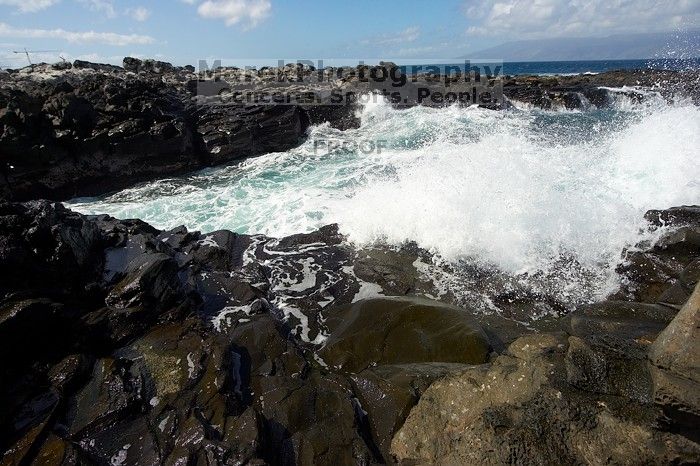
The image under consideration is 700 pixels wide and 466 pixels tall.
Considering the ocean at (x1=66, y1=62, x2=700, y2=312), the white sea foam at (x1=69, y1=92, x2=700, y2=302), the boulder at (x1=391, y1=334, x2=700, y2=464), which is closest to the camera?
the boulder at (x1=391, y1=334, x2=700, y2=464)

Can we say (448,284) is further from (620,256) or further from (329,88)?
(329,88)

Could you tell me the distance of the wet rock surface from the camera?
121 inches

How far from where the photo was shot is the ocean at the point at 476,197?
784cm

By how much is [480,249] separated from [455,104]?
19.6 m

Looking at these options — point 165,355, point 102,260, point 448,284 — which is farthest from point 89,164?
point 448,284

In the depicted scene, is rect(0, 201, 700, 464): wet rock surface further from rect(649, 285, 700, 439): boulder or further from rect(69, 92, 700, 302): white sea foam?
rect(69, 92, 700, 302): white sea foam

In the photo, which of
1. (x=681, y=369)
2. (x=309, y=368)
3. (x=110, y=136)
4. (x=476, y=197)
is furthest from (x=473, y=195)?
(x=110, y=136)

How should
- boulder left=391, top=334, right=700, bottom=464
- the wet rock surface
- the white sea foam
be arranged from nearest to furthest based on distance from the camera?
boulder left=391, top=334, right=700, bottom=464
the wet rock surface
the white sea foam

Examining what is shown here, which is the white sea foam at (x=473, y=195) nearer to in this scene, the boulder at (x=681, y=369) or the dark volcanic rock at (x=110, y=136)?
the dark volcanic rock at (x=110, y=136)

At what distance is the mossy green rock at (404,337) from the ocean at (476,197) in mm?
2560

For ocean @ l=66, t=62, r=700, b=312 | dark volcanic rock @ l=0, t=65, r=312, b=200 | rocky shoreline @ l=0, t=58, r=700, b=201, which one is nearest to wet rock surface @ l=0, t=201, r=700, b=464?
ocean @ l=66, t=62, r=700, b=312

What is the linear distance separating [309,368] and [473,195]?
6451 millimetres

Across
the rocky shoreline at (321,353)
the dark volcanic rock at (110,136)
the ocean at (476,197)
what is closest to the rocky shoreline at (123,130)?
the dark volcanic rock at (110,136)

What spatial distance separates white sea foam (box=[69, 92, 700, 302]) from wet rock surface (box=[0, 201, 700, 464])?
1.03 metres
